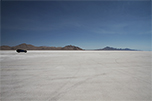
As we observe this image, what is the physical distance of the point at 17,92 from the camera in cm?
309

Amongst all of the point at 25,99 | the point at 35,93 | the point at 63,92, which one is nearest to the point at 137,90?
the point at 63,92

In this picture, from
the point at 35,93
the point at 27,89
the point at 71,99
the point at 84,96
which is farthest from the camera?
the point at 27,89

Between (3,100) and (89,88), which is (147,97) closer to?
(89,88)

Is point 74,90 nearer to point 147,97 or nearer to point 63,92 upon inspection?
point 63,92

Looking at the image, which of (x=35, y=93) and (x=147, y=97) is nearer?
(x=147, y=97)

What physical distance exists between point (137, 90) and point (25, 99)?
4.41 meters

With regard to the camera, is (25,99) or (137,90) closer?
(25,99)

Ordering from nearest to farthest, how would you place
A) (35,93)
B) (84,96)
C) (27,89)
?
(84,96)
(35,93)
(27,89)

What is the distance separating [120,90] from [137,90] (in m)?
0.72

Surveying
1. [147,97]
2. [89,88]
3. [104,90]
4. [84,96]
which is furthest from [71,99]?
[147,97]

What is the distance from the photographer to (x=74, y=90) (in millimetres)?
3193

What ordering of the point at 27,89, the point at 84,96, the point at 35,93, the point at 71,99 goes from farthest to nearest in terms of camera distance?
the point at 27,89
the point at 35,93
the point at 84,96
the point at 71,99

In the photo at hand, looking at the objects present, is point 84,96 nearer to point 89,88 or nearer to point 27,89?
point 89,88

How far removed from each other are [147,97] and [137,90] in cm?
41
